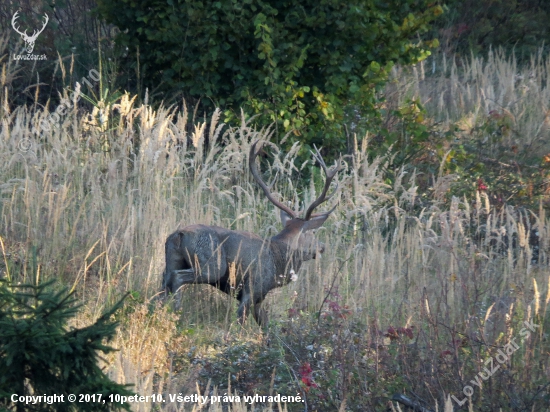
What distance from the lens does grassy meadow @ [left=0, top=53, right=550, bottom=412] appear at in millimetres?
5059

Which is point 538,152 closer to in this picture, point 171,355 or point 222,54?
point 222,54

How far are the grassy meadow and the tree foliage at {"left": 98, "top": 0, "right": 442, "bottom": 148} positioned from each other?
2.69ft

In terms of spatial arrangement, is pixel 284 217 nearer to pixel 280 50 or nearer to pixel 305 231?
pixel 305 231

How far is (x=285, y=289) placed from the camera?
712 cm

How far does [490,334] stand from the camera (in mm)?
5445

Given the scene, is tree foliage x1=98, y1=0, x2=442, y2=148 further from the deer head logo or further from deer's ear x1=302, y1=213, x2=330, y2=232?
deer's ear x1=302, y1=213, x2=330, y2=232

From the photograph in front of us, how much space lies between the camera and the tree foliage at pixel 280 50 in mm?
10094

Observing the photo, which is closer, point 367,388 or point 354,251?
point 367,388

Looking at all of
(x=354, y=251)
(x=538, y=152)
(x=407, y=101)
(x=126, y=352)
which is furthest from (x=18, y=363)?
(x=538, y=152)

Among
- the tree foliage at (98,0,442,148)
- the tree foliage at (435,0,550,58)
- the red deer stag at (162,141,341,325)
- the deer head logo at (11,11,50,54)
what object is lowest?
the red deer stag at (162,141,341,325)

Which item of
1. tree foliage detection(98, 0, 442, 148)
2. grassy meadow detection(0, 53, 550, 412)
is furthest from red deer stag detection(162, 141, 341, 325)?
tree foliage detection(98, 0, 442, 148)

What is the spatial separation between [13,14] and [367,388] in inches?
397

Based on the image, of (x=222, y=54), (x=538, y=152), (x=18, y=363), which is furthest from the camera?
(x=538, y=152)

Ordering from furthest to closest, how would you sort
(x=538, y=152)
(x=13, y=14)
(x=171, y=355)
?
(x=13, y=14)
(x=538, y=152)
(x=171, y=355)
